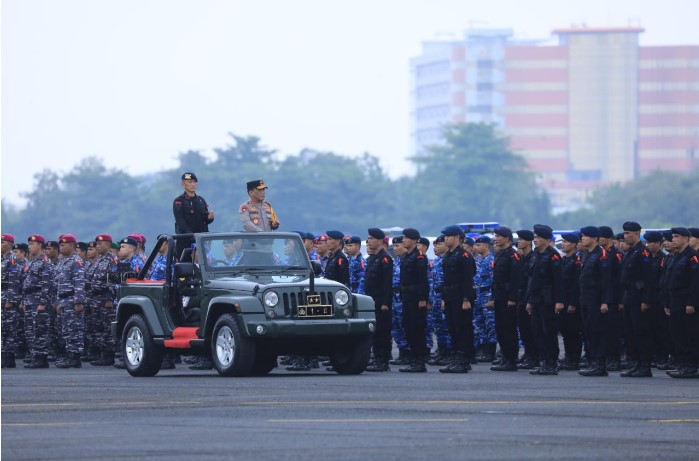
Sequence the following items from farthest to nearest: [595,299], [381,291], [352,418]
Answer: [381,291]
[595,299]
[352,418]

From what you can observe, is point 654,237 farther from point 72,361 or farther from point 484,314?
point 72,361

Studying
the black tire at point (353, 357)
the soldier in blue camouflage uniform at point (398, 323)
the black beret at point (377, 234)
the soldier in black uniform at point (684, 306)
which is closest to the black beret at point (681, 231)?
the soldier in black uniform at point (684, 306)

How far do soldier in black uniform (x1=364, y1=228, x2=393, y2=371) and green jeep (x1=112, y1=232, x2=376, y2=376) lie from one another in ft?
6.28

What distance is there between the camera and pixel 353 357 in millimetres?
22734

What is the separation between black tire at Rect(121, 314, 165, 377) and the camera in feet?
75.9

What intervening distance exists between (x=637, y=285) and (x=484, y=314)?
4765 millimetres

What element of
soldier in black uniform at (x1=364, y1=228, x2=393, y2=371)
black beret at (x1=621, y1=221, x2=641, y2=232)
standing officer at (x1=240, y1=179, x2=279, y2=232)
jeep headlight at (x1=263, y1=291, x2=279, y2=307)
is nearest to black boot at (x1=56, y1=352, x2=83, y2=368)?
standing officer at (x1=240, y1=179, x2=279, y2=232)

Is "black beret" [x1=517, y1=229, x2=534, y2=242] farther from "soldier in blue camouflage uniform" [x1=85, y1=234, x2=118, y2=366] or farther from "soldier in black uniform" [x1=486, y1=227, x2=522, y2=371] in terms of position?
"soldier in blue camouflage uniform" [x1=85, y1=234, x2=118, y2=366]

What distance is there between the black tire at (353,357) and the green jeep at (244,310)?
0.04 feet

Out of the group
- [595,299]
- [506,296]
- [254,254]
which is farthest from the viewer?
[506,296]

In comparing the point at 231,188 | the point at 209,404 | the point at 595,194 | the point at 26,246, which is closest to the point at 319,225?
the point at 231,188

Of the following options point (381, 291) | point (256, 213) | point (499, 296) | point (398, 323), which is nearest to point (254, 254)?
point (256, 213)

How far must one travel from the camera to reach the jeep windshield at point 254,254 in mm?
22922

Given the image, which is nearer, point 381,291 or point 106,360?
point 381,291
